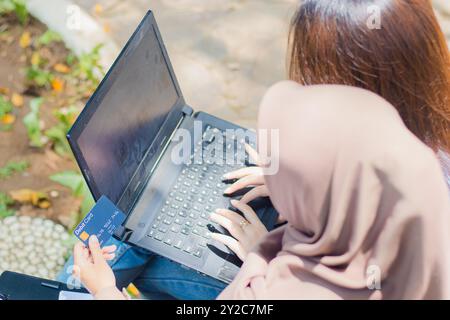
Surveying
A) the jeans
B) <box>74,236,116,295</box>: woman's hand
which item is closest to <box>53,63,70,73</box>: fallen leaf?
the jeans

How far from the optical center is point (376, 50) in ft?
4.36

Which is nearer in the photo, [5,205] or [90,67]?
[5,205]

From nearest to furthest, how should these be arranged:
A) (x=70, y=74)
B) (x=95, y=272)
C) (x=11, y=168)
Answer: (x=95, y=272), (x=11, y=168), (x=70, y=74)

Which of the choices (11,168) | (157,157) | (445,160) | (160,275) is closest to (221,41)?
(11,168)

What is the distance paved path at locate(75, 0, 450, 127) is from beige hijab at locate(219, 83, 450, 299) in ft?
5.00

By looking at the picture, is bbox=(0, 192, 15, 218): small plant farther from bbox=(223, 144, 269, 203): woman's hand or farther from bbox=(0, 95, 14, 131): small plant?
bbox=(223, 144, 269, 203): woman's hand

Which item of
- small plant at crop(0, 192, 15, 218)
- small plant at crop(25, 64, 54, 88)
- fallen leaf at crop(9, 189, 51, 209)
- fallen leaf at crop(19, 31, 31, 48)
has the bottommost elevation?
small plant at crop(0, 192, 15, 218)

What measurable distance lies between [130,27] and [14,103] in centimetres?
69

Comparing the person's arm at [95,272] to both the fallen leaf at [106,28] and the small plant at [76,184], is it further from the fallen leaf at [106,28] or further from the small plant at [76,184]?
the fallen leaf at [106,28]

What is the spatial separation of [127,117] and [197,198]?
31 cm

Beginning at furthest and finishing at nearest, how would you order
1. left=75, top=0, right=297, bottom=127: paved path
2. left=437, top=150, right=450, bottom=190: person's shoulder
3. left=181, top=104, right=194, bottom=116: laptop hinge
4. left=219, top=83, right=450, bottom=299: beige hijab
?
left=75, top=0, right=297, bottom=127: paved path < left=181, top=104, right=194, bottom=116: laptop hinge < left=437, top=150, right=450, bottom=190: person's shoulder < left=219, top=83, right=450, bottom=299: beige hijab

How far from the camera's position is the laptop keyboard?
172cm

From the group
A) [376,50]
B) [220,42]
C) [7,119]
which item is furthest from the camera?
[220,42]

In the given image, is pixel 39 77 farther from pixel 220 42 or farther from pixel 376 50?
pixel 376 50
